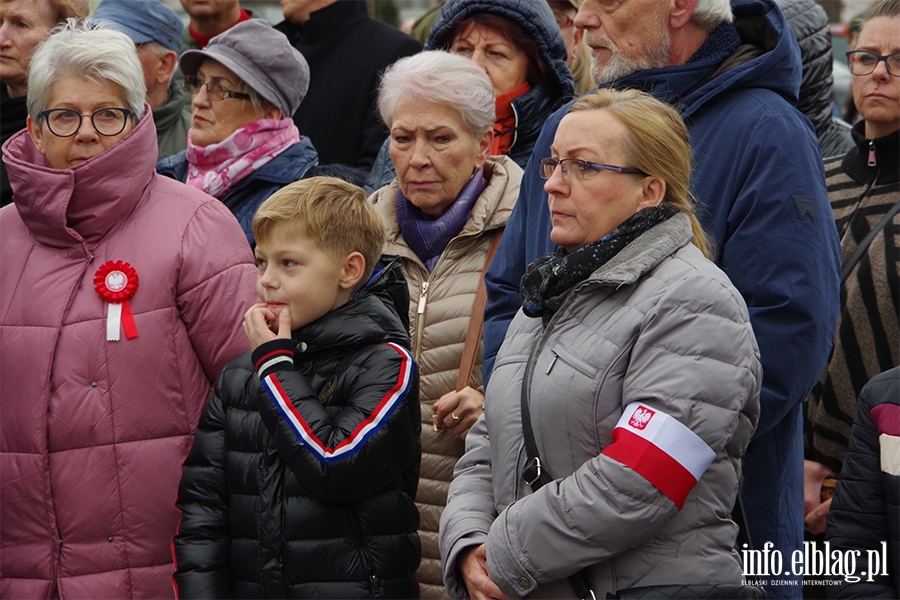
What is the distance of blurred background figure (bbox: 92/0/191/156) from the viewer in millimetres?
5387

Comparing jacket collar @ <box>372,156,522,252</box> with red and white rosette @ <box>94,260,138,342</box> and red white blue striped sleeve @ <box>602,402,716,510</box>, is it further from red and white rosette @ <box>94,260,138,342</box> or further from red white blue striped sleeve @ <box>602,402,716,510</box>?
red white blue striped sleeve @ <box>602,402,716,510</box>

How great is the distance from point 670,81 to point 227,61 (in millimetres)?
1975

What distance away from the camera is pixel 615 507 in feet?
8.01

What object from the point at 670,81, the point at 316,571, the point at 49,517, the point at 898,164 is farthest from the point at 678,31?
the point at 49,517

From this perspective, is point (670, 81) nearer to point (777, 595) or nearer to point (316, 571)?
point (777, 595)

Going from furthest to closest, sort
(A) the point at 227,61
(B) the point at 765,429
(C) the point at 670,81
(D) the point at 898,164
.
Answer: (A) the point at 227,61
(D) the point at 898,164
(C) the point at 670,81
(B) the point at 765,429

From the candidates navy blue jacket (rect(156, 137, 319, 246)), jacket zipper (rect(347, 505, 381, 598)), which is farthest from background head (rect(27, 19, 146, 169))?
jacket zipper (rect(347, 505, 381, 598))

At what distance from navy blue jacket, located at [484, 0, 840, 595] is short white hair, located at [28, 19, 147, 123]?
1.44 meters

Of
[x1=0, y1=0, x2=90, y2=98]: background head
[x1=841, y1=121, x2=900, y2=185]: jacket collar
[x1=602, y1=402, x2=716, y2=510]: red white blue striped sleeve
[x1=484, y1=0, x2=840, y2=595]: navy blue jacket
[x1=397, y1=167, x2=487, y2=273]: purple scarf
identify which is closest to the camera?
[x1=602, y1=402, x2=716, y2=510]: red white blue striped sleeve

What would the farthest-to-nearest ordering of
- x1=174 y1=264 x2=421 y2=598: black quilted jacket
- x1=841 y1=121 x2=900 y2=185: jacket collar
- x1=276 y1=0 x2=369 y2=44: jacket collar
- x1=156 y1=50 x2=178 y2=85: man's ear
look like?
1. x1=276 y1=0 x2=369 y2=44: jacket collar
2. x1=156 y1=50 x2=178 y2=85: man's ear
3. x1=841 y1=121 x2=900 y2=185: jacket collar
4. x1=174 y1=264 x2=421 y2=598: black quilted jacket

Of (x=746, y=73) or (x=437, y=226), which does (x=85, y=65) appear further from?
(x=746, y=73)

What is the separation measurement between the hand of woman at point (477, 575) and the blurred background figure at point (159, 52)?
10.5 ft

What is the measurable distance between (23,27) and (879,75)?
11.4ft
